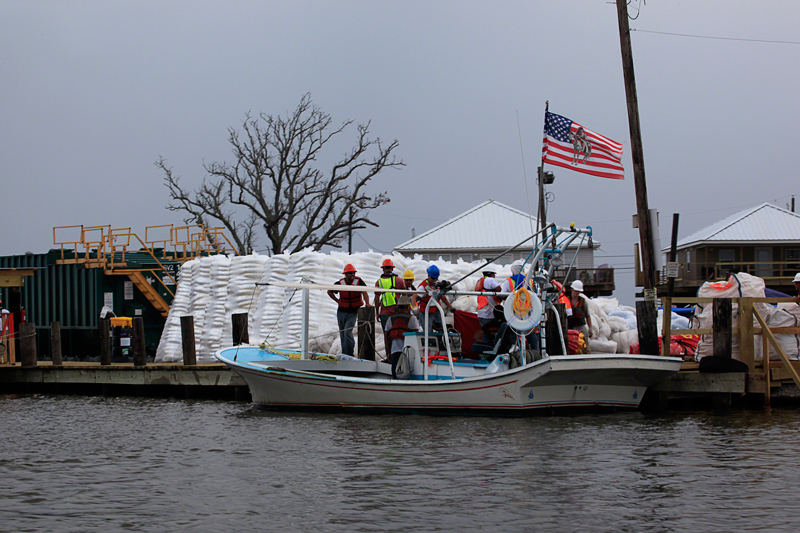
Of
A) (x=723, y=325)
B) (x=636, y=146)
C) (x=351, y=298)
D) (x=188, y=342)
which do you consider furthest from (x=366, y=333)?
(x=723, y=325)

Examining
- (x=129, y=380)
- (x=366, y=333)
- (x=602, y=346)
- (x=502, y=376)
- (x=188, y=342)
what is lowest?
(x=129, y=380)

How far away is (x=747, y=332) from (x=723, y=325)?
0.43 metres

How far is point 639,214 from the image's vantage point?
575 inches

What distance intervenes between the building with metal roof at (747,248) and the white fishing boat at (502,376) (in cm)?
2948

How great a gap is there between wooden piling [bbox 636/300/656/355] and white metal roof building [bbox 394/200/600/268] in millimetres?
29739

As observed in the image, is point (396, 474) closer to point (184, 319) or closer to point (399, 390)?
point (399, 390)

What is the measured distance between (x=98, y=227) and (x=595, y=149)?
16.8 metres

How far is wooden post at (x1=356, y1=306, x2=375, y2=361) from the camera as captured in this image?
47.7ft

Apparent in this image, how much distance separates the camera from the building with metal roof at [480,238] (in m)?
43.7

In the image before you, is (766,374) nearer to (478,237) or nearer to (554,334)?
(554,334)

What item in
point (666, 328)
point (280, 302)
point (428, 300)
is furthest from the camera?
point (280, 302)

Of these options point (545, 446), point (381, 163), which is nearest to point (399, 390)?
point (545, 446)

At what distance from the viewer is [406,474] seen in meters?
8.52

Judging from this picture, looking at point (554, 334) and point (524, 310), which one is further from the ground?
point (524, 310)
